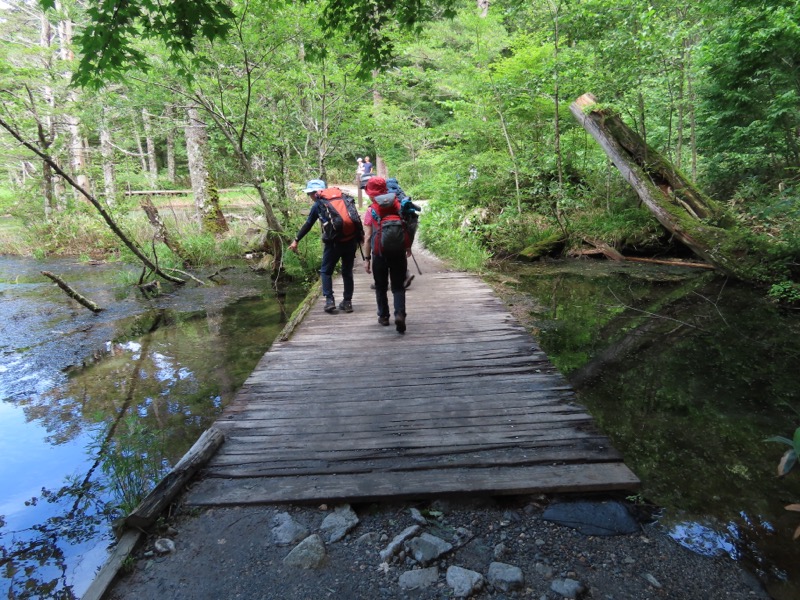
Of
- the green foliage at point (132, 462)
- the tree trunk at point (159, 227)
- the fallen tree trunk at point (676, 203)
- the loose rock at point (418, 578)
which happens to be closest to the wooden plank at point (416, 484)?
the loose rock at point (418, 578)

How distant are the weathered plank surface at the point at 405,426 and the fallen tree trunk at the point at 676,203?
5.80 meters

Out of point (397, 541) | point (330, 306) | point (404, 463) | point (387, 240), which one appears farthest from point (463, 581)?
point (330, 306)

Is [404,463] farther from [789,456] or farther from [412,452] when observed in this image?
[789,456]

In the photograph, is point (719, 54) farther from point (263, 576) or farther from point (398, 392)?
point (263, 576)

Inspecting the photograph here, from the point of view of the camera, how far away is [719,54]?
959 centimetres

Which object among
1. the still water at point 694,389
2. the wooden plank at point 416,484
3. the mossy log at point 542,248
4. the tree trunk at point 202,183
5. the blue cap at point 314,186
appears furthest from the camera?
the tree trunk at point 202,183

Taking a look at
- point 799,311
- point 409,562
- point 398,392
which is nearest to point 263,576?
point 409,562

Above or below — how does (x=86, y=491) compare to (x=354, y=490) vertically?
below

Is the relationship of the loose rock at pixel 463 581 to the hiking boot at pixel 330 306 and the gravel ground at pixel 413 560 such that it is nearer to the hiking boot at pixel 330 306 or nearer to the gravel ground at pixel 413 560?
the gravel ground at pixel 413 560

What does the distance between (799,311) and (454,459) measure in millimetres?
7295

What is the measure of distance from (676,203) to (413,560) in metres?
10.1

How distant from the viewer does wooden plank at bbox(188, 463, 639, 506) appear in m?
2.77

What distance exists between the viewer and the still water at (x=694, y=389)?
9.66 ft

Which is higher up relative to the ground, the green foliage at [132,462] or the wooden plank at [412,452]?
the wooden plank at [412,452]
